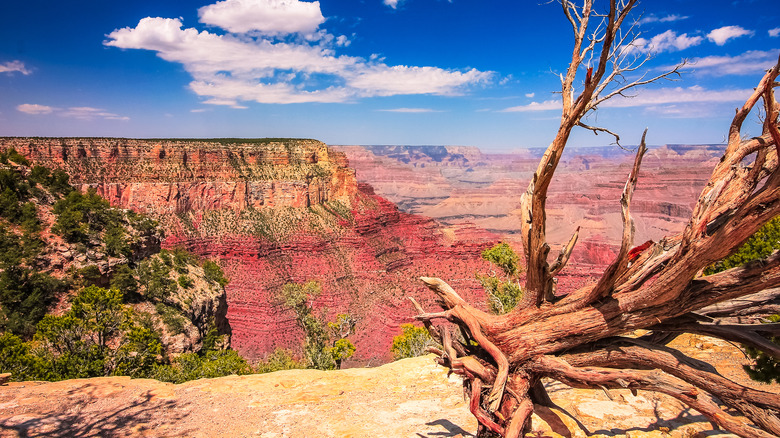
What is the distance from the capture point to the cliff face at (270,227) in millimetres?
51938

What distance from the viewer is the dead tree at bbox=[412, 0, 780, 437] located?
5344mm

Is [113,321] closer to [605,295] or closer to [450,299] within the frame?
[450,299]

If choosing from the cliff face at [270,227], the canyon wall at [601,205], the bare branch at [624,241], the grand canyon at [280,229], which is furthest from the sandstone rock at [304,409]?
the canyon wall at [601,205]

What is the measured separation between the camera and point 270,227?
218 feet

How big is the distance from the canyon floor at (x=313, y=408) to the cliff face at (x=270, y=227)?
35.2 metres

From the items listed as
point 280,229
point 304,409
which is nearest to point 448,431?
point 304,409

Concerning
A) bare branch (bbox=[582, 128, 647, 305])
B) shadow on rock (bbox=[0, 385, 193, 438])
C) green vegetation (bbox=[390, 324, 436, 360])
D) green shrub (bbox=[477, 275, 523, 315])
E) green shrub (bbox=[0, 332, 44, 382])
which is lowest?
green vegetation (bbox=[390, 324, 436, 360])

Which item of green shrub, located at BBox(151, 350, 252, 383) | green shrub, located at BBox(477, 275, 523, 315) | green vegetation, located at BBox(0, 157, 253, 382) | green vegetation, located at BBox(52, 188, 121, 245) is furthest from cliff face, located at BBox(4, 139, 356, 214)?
green shrub, located at BBox(477, 275, 523, 315)

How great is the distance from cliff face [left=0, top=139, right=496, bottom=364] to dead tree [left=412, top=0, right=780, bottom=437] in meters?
39.8

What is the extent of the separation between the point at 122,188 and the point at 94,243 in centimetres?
4087

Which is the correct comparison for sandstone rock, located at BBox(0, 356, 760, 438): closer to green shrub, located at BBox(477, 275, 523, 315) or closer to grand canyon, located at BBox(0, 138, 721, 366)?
green shrub, located at BBox(477, 275, 523, 315)

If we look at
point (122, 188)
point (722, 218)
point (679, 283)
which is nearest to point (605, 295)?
point (679, 283)

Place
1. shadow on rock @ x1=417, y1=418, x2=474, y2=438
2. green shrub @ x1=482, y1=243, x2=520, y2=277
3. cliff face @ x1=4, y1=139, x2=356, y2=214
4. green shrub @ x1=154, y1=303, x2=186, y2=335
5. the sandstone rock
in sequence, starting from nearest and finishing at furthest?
1. the sandstone rock
2. shadow on rock @ x1=417, y1=418, x2=474, y2=438
3. green shrub @ x1=154, y1=303, x2=186, y2=335
4. green shrub @ x1=482, y1=243, x2=520, y2=277
5. cliff face @ x1=4, y1=139, x2=356, y2=214

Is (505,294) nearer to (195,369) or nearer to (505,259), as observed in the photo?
(505,259)
